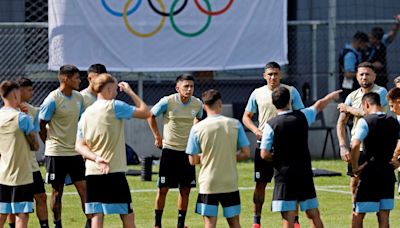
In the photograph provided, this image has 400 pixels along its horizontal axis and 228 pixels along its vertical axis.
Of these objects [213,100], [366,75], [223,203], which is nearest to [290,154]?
[223,203]

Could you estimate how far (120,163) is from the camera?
12102 millimetres

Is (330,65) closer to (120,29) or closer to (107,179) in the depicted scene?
(120,29)

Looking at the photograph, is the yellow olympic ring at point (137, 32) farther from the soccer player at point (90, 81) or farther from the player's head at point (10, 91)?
the player's head at point (10, 91)

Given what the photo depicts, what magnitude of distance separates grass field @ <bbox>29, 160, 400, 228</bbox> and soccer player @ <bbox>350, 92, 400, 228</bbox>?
7.18 feet

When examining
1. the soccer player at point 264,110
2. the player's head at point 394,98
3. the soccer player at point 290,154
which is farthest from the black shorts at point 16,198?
the player's head at point 394,98

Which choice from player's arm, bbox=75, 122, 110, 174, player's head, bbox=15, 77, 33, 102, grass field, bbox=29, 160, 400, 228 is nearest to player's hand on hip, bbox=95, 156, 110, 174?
player's arm, bbox=75, 122, 110, 174

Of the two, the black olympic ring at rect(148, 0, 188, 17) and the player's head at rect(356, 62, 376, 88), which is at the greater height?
the black olympic ring at rect(148, 0, 188, 17)

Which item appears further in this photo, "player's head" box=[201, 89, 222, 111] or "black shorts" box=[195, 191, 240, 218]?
"black shorts" box=[195, 191, 240, 218]

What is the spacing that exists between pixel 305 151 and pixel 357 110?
73.6 inches

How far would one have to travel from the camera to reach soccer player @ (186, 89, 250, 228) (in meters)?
12.0

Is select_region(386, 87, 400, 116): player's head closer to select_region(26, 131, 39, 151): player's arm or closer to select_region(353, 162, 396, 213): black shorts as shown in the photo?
select_region(353, 162, 396, 213): black shorts

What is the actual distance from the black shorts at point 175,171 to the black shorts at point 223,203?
93.6 inches

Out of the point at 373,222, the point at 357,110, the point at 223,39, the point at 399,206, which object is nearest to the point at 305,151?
the point at 357,110

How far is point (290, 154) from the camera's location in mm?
12117
